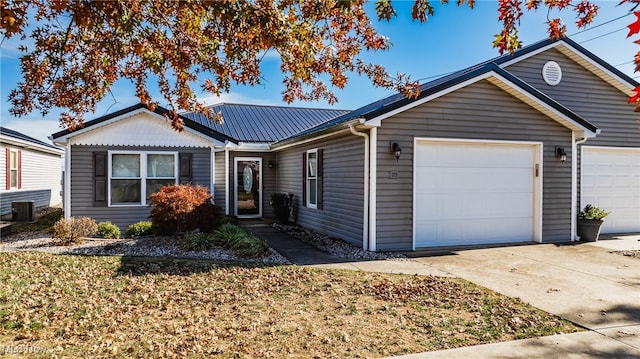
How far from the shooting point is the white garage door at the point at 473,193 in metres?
9.55

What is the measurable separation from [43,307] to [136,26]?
3579 millimetres

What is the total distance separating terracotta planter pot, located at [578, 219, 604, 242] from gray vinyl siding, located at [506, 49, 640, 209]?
8.35 ft

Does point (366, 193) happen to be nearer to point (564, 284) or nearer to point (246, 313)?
point (564, 284)

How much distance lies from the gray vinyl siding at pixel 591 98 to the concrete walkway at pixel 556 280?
3.17 m

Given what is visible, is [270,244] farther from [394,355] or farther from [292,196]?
[394,355]

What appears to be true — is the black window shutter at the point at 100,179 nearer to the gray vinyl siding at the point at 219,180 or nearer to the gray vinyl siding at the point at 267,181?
the gray vinyl siding at the point at 219,180

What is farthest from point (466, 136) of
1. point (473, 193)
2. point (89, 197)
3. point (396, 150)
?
point (89, 197)

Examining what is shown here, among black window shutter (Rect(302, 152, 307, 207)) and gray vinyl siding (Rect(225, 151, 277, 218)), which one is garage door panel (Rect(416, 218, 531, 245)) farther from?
→ gray vinyl siding (Rect(225, 151, 277, 218))

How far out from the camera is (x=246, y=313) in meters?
5.08

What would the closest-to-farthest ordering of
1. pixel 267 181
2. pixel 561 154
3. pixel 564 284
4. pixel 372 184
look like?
1. pixel 564 284
2. pixel 372 184
3. pixel 561 154
4. pixel 267 181

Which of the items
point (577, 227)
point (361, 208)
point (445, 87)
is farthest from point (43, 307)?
point (577, 227)

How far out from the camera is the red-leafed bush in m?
9.77

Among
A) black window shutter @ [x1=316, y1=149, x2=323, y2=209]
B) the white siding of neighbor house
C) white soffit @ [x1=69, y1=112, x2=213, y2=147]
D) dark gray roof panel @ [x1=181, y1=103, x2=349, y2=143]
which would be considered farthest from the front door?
the white siding of neighbor house

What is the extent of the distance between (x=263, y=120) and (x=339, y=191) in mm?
8371
